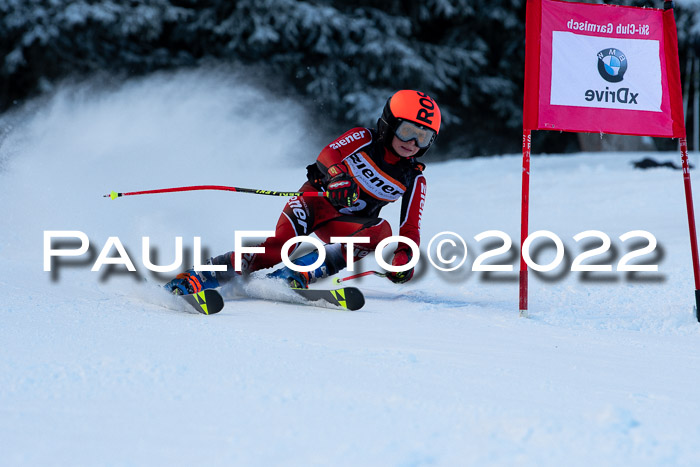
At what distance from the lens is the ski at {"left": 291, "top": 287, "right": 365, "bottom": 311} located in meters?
4.16

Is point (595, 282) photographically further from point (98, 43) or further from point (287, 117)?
point (98, 43)

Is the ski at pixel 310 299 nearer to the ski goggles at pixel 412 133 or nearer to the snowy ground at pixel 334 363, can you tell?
the snowy ground at pixel 334 363


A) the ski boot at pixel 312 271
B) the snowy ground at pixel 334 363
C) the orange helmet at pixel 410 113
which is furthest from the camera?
the ski boot at pixel 312 271

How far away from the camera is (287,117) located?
1533cm

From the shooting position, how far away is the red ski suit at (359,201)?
4.67 m

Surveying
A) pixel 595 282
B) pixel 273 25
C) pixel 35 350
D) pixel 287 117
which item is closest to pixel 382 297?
pixel 595 282

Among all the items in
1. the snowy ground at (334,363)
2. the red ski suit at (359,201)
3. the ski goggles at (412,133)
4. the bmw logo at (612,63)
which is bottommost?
the snowy ground at (334,363)

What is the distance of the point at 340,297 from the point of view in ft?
13.8

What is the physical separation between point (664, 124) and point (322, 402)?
124 inches

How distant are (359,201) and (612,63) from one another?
1.70 metres

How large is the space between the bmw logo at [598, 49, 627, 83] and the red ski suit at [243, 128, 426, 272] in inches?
48.3
